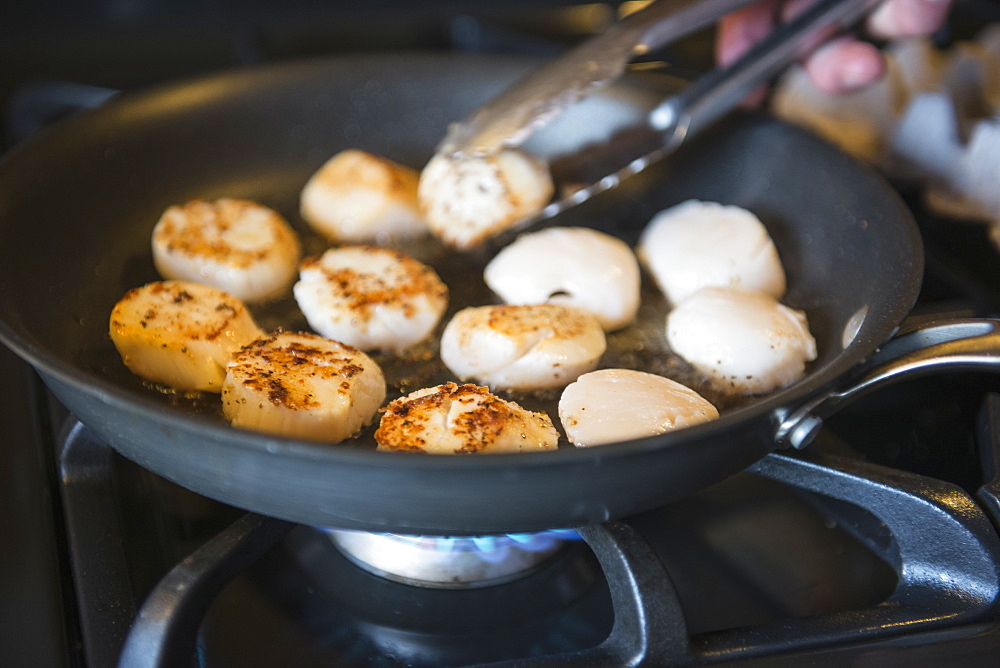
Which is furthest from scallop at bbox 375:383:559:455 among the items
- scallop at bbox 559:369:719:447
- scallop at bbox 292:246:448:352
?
scallop at bbox 292:246:448:352

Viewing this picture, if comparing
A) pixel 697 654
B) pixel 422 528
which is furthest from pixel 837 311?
pixel 422 528

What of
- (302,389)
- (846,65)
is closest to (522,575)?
(302,389)

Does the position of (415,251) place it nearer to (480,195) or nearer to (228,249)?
(480,195)

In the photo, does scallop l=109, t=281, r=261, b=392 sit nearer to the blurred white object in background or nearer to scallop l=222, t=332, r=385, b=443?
scallop l=222, t=332, r=385, b=443

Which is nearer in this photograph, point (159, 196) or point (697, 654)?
point (697, 654)

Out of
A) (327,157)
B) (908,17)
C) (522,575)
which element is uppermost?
(908,17)

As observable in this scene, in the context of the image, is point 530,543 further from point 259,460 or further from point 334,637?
point 259,460
